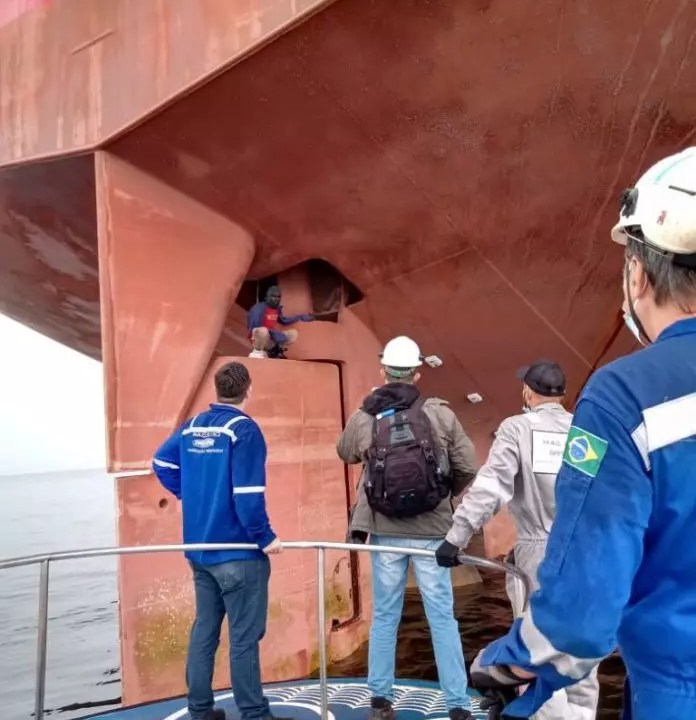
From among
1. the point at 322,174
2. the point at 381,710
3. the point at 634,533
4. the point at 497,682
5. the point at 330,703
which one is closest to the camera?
the point at 634,533

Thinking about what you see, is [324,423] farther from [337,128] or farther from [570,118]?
[570,118]

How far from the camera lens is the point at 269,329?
707cm

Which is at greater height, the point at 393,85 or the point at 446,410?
the point at 393,85

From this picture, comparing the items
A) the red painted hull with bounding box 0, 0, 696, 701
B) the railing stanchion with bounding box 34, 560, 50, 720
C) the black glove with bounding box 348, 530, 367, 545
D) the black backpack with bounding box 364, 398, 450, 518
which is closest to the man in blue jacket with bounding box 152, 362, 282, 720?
the black glove with bounding box 348, 530, 367, 545

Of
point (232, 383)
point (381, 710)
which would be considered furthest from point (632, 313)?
point (381, 710)

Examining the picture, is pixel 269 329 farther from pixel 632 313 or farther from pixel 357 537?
pixel 632 313

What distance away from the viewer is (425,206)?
21.6ft

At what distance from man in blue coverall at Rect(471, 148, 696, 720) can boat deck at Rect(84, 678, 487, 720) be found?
2.74 m

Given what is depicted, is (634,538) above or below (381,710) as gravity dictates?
above

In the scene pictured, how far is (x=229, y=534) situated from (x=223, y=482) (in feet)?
0.90

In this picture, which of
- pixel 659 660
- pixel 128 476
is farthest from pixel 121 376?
pixel 659 660

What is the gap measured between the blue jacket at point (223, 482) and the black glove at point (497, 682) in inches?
80.7

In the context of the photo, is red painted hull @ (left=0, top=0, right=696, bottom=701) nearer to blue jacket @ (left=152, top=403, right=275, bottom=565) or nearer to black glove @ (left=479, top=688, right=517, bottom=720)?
blue jacket @ (left=152, top=403, right=275, bottom=565)

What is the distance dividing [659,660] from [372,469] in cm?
243
